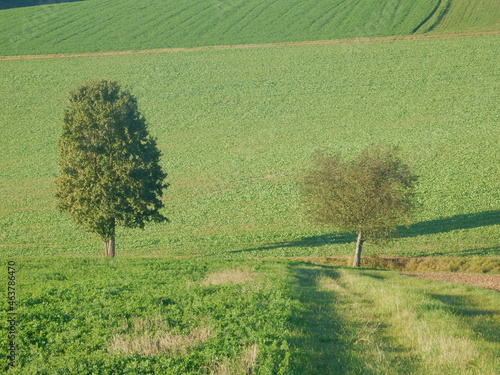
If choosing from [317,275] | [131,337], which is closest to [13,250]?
[317,275]

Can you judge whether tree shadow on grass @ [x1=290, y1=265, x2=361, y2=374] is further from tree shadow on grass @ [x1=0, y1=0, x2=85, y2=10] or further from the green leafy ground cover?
tree shadow on grass @ [x1=0, y1=0, x2=85, y2=10]

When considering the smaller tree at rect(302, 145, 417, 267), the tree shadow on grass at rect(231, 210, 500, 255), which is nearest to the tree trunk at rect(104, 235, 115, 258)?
the tree shadow on grass at rect(231, 210, 500, 255)

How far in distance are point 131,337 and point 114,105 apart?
2620 centimetres

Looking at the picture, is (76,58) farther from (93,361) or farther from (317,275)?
(93,361)

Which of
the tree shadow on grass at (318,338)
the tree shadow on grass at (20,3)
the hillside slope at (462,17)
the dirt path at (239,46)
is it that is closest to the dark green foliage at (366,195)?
the tree shadow on grass at (318,338)

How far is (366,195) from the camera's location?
36.1 metres

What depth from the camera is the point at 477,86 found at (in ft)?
246

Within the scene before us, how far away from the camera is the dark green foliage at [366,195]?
117ft

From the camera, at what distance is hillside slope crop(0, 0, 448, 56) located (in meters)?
97.3

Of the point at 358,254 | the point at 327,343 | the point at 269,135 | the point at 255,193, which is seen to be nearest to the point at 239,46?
the point at 269,135

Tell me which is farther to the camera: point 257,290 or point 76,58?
point 76,58

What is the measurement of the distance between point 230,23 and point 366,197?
80.1 m

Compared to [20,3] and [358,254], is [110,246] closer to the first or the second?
[358,254]

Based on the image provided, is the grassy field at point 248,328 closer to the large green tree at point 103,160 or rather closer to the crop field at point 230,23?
the large green tree at point 103,160
